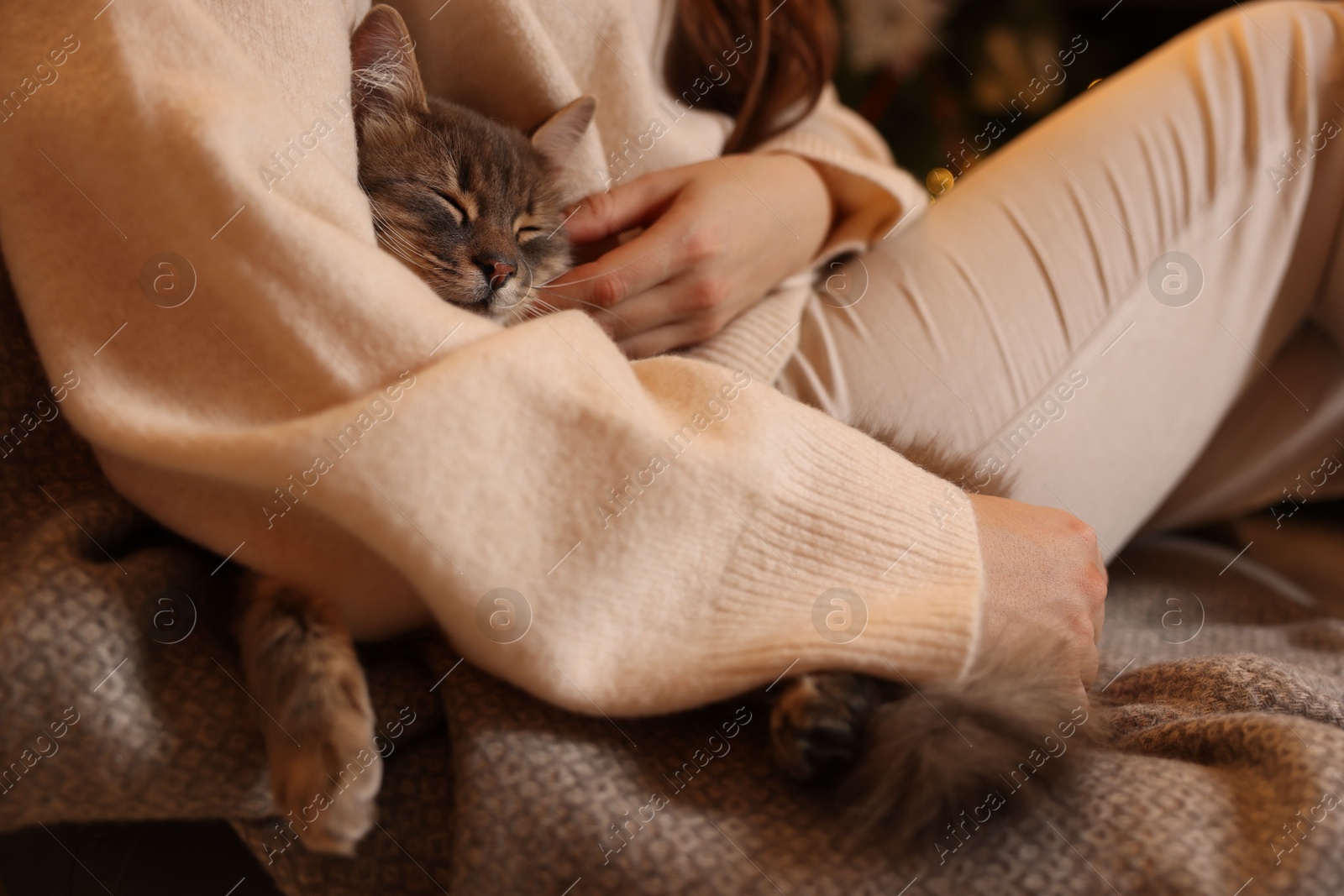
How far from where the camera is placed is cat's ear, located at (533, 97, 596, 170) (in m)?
0.95

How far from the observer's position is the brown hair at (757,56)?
1159 mm

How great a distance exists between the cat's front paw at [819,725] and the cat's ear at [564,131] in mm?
687

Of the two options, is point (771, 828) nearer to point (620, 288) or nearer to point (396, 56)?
point (620, 288)

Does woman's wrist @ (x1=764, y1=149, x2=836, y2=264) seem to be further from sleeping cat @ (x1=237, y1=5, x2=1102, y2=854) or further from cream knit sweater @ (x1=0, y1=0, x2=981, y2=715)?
sleeping cat @ (x1=237, y1=5, x2=1102, y2=854)

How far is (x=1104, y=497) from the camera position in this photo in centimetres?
107

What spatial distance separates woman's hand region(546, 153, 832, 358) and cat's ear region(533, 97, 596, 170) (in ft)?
0.25

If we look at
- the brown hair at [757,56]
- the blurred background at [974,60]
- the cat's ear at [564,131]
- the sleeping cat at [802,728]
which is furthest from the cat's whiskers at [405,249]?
the blurred background at [974,60]

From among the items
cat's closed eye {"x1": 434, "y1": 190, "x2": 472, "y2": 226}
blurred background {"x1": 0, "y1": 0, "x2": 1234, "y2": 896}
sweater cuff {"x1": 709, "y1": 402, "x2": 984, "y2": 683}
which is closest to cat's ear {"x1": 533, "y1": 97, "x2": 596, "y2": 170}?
cat's closed eye {"x1": 434, "y1": 190, "x2": 472, "y2": 226}

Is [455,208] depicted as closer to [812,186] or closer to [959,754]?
[812,186]

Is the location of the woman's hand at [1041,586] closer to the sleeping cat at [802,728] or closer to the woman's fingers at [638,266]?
the sleeping cat at [802,728]

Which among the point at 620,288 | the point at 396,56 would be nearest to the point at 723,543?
the point at 620,288

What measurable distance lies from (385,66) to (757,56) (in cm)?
53

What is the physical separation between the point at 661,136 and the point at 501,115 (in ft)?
0.71

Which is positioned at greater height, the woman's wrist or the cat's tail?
the woman's wrist
